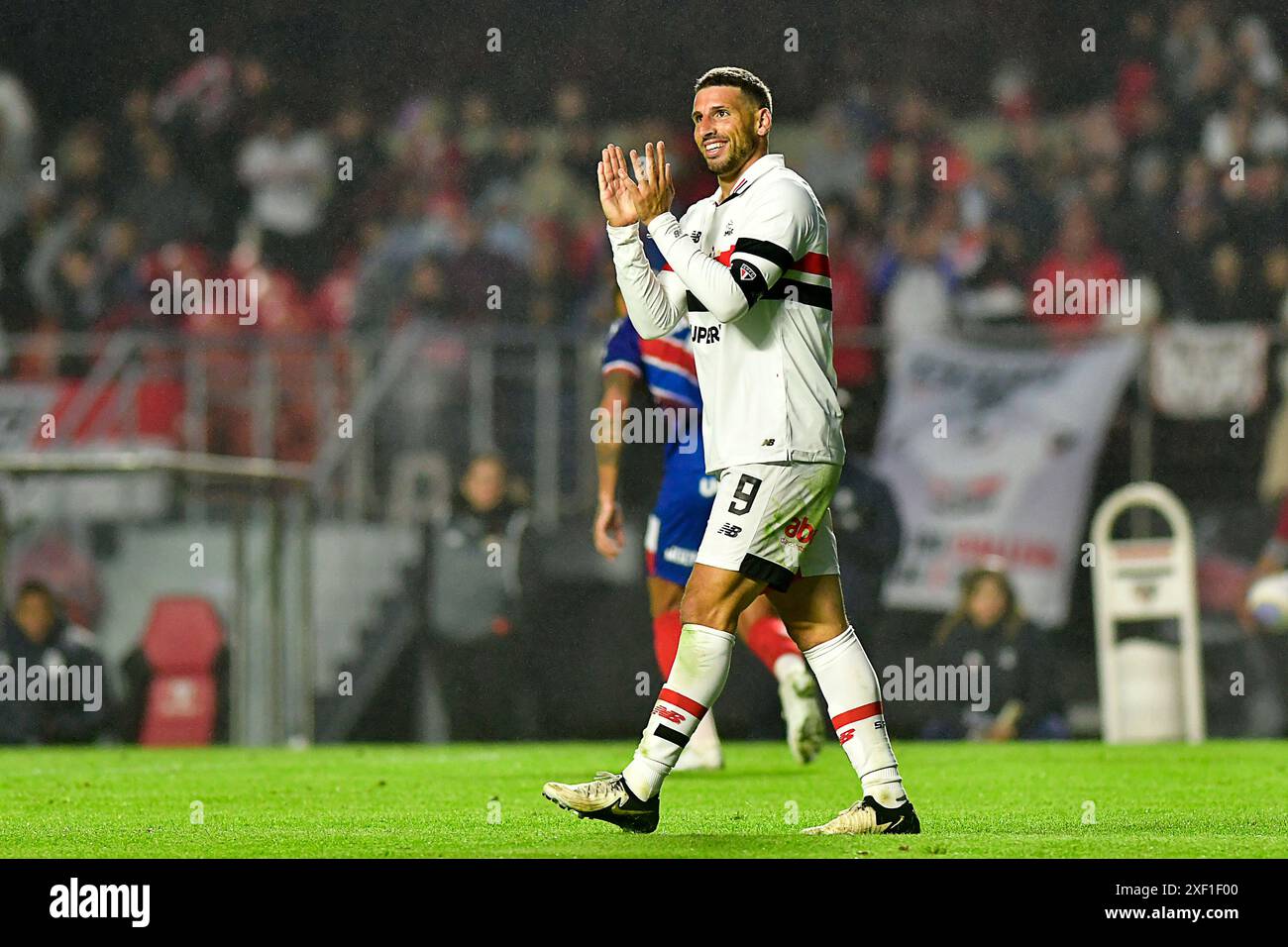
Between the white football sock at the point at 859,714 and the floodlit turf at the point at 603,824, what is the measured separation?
0.18 metres

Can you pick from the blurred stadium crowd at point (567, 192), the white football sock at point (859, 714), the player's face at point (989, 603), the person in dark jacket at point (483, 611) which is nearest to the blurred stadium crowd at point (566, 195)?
the blurred stadium crowd at point (567, 192)

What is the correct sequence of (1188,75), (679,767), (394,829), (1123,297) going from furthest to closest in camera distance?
(1188,75), (1123,297), (679,767), (394,829)

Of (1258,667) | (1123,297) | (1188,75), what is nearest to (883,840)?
(1258,667)

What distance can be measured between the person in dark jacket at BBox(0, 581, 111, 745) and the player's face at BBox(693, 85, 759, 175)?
8008 mm

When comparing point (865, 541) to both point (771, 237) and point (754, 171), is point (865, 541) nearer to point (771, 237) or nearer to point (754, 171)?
point (754, 171)

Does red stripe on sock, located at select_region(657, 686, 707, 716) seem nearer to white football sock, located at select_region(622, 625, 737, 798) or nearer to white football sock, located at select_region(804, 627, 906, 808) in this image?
white football sock, located at select_region(622, 625, 737, 798)

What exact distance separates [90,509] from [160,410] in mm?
813

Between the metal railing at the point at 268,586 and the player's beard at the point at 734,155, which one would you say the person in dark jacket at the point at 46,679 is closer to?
the metal railing at the point at 268,586

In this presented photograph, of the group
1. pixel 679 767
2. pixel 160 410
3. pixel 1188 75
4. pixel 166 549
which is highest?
pixel 1188 75

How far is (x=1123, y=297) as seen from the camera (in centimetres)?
1538

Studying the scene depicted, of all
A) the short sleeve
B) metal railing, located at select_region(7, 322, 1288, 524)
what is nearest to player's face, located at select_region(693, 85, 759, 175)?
the short sleeve

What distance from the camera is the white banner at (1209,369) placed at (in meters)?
13.2
